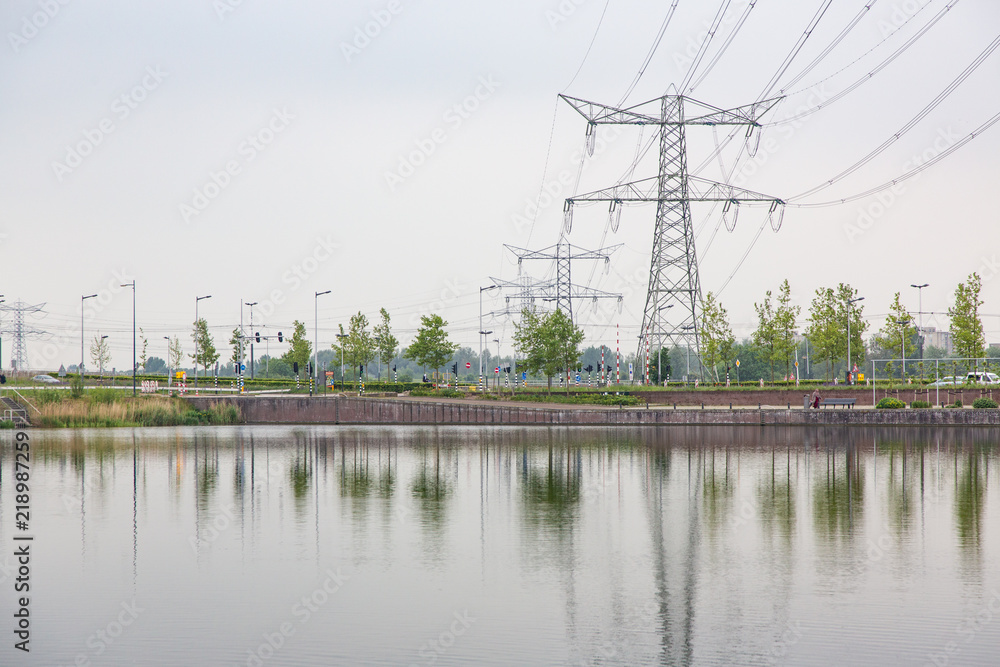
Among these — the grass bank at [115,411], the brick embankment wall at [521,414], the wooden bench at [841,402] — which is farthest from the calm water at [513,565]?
the wooden bench at [841,402]

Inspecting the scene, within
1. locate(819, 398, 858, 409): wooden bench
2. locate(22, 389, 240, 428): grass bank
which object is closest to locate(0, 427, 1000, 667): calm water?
locate(22, 389, 240, 428): grass bank

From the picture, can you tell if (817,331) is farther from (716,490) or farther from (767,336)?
(716,490)

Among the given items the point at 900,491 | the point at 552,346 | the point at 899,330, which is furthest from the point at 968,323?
the point at 900,491

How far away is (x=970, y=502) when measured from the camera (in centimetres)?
2242

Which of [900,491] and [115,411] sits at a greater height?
[115,411]

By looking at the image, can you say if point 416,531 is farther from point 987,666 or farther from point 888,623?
point 987,666

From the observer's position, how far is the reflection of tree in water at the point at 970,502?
17297 millimetres

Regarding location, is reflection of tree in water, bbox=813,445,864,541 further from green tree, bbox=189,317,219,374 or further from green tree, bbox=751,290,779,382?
green tree, bbox=189,317,219,374

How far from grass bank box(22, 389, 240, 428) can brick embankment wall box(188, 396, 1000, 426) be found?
1366 millimetres

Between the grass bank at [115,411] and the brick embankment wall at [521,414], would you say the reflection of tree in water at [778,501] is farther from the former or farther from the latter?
the grass bank at [115,411]

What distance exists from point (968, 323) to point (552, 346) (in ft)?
103

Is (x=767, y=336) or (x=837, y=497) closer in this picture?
(x=837, y=497)

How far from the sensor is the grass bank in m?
56.6

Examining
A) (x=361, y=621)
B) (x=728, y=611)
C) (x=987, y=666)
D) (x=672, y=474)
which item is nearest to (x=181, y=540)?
(x=361, y=621)
